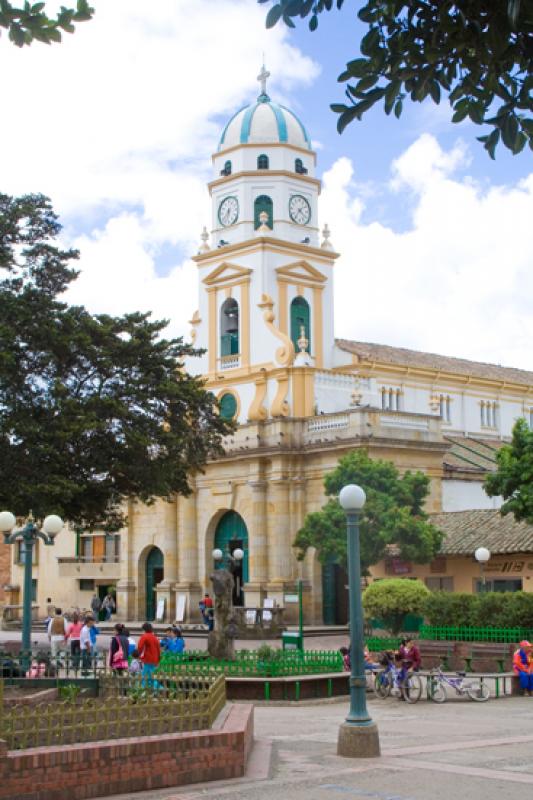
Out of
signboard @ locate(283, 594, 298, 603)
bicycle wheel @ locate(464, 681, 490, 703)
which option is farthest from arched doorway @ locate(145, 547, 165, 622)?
bicycle wheel @ locate(464, 681, 490, 703)

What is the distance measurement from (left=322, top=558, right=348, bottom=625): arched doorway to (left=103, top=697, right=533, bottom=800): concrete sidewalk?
82.5 feet

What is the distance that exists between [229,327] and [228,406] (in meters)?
4.33

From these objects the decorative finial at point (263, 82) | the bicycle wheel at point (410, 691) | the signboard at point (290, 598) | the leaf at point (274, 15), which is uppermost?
the decorative finial at point (263, 82)

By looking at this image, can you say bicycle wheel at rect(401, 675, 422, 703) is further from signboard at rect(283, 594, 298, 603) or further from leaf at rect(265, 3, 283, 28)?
signboard at rect(283, 594, 298, 603)

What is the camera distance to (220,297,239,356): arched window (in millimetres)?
52094

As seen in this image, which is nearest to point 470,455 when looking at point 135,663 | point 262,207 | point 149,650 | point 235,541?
point 235,541

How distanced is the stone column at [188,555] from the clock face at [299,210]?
13.9 metres

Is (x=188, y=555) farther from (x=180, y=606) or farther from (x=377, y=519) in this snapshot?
(x=377, y=519)

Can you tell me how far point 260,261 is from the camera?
50.7m

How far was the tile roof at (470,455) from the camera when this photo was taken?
4816cm

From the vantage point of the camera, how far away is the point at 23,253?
105ft

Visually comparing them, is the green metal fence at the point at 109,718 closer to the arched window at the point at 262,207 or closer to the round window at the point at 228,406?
the round window at the point at 228,406

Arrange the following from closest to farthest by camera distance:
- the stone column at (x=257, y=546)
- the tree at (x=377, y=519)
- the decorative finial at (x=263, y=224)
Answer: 1. the tree at (x=377, y=519)
2. the stone column at (x=257, y=546)
3. the decorative finial at (x=263, y=224)

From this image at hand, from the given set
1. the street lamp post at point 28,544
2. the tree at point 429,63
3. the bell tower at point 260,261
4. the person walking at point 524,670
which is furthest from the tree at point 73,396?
the tree at point 429,63
